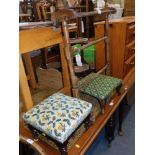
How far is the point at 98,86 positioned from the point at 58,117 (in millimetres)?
612

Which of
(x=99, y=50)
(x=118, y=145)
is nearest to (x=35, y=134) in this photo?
(x=118, y=145)

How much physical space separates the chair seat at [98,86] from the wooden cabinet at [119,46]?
38 centimetres

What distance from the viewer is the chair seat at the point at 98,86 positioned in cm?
138

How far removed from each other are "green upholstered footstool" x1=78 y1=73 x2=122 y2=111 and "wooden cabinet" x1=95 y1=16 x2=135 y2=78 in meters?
0.38

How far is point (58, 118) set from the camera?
923 mm

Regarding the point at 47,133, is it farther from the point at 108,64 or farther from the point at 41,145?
the point at 108,64

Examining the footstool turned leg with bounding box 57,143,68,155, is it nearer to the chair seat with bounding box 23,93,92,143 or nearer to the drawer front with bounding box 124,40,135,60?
the chair seat with bounding box 23,93,92,143

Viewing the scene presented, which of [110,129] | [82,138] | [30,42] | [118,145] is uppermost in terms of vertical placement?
[30,42]

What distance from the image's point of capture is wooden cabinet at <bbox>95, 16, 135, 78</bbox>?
A: 5.90ft

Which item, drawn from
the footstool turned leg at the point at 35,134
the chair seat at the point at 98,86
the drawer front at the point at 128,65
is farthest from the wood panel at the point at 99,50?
the footstool turned leg at the point at 35,134

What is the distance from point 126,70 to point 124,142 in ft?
2.49

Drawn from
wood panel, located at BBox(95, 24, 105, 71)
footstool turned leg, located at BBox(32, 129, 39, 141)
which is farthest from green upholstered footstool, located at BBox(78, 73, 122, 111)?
Answer: footstool turned leg, located at BBox(32, 129, 39, 141)

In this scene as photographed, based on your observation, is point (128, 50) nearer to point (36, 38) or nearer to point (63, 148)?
point (36, 38)
